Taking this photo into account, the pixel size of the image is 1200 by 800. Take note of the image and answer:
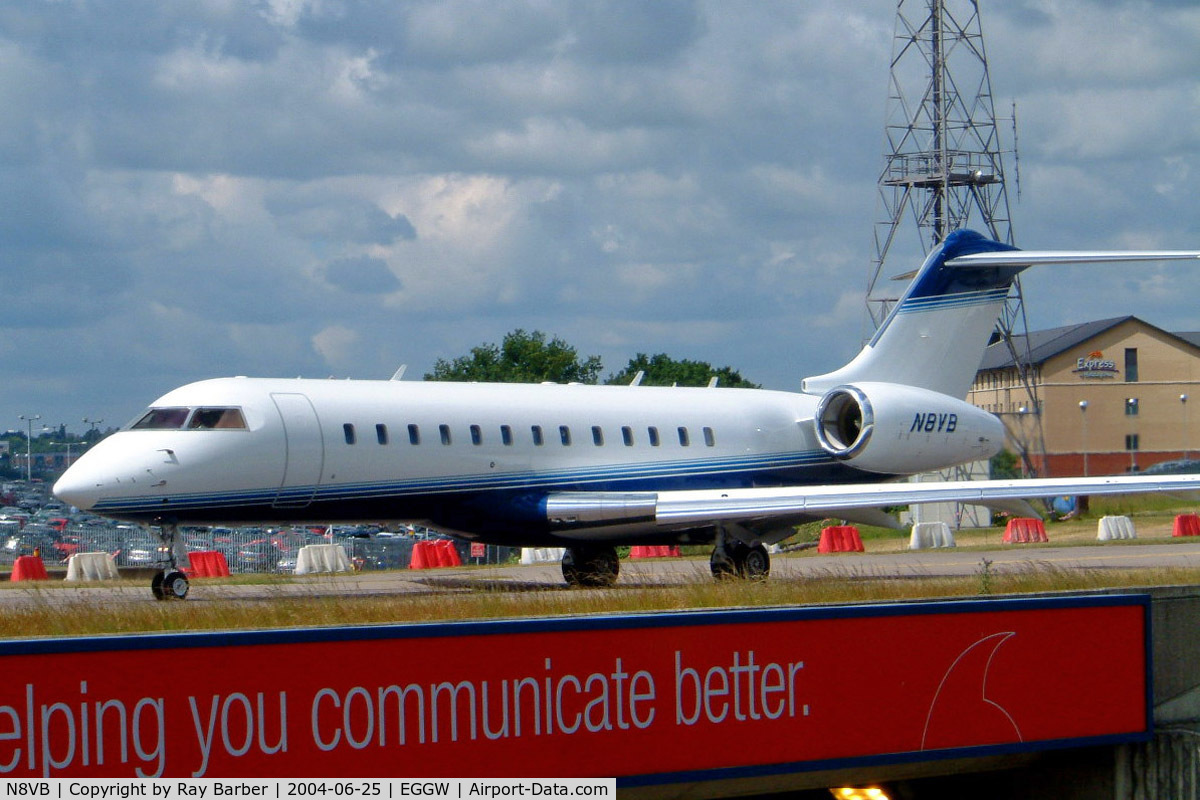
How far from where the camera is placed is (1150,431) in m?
94.6

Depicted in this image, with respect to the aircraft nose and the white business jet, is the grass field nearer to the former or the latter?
the aircraft nose

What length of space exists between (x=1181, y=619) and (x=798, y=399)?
50.2ft

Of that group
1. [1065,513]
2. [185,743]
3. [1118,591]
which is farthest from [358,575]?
[1065,513]

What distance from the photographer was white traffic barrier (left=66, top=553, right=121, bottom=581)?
91.2 feet

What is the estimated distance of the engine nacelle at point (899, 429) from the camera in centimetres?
2644

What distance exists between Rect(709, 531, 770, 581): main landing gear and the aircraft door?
6407 millimetres

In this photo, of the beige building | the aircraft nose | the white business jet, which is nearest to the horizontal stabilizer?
the white business jet

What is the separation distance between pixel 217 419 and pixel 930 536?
21.3 metres

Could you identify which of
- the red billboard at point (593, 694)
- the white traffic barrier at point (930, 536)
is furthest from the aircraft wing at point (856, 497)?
the white traffic barrier at point (930, 536)

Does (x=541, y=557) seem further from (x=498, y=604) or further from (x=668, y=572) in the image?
(x=498, y=604)

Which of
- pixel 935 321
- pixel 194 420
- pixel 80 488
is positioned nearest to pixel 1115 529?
pixel 935 321

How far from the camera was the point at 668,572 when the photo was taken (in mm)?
27031

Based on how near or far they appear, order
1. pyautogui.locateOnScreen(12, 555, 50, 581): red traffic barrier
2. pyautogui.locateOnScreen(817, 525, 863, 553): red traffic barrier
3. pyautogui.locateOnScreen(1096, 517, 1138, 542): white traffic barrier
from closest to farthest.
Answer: pyautogui.locateOnScreen(12, 555, 50, 581): red traffic barrier, pyautogui.locateOnScreen(1096, 517, 1138, 542): white traffic barrier, pyautogui.locateOnScreen(817, 525, 863, 553): red traffic barrier

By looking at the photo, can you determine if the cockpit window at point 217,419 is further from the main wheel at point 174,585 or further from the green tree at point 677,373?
the green tree at point 677,373
